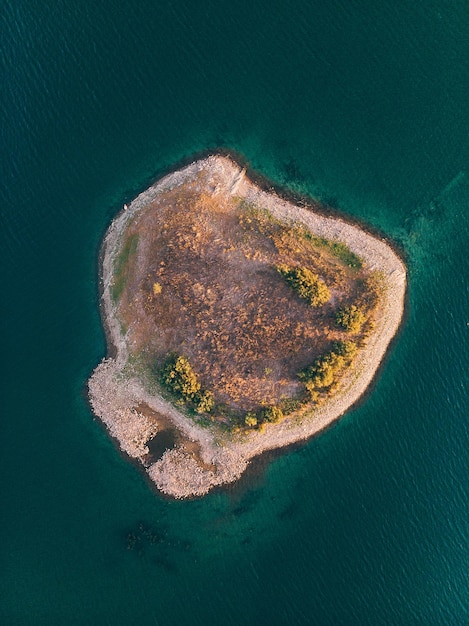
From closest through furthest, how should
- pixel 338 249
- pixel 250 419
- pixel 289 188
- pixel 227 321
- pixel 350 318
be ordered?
pixel 350 318
pixel 250 419
pixel 227 321
pixel 338 249
pixel 289 188

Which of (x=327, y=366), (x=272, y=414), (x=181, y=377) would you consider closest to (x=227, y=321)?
(x=181, y=377)

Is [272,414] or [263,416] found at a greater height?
[263,416]

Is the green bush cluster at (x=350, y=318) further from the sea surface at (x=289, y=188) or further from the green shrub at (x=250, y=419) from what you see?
the green shrub at (x=250, y=419)

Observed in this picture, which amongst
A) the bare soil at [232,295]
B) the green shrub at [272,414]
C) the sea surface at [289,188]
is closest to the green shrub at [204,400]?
the bare soil at [232,295]

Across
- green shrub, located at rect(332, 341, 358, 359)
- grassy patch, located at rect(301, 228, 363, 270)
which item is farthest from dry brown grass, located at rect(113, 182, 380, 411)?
green shrub, located at rect(332, 341, 358, 359)

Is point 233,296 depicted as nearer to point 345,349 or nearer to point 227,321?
point 227,321

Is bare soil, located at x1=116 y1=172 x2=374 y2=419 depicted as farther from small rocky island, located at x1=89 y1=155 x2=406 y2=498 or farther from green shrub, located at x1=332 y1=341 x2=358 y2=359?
green shrub, located at x1=332 y1=341 x2=358 y2=359
